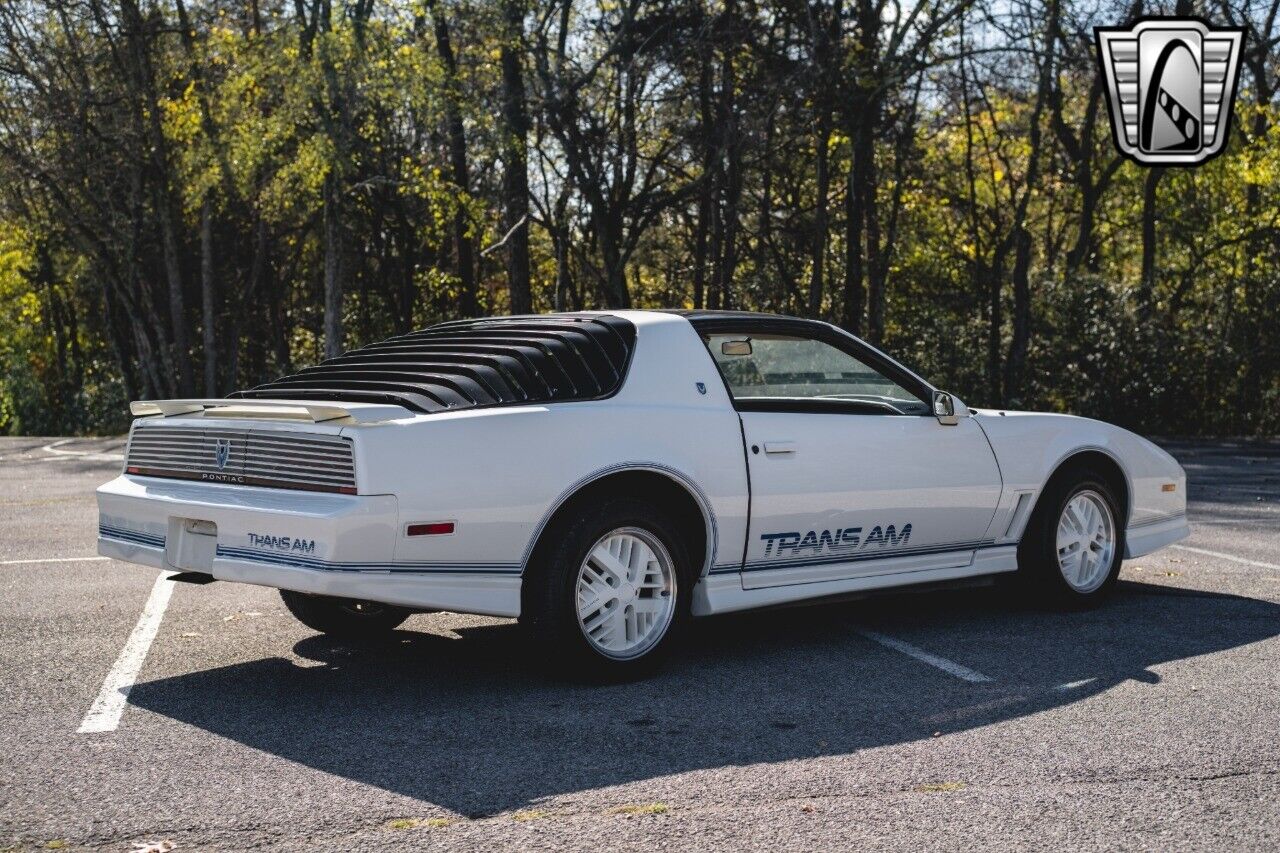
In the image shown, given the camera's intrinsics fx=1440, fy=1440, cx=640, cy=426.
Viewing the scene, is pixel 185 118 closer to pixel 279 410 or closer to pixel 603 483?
pixel 279 410

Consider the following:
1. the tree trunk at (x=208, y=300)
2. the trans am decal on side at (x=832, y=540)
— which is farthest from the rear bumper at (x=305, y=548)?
the tree trunk at (x=208, y=300)

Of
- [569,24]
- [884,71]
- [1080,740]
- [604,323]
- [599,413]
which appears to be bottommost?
[1080,740]

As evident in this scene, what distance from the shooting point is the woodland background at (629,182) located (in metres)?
24.0

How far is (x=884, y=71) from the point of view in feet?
76.1

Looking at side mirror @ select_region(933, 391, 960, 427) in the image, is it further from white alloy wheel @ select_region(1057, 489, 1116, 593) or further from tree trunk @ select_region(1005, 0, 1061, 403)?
tree trunk @ select_region(1005, 0, 1061, 403)

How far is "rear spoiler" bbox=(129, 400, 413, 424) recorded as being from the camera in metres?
5.41

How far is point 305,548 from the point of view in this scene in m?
5.31

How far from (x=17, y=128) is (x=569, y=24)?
12.7 meters

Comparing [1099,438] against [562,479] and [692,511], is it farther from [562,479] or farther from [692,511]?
[562,479]

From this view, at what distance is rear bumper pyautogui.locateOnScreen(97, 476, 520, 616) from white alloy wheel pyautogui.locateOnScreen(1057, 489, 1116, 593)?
329 cm

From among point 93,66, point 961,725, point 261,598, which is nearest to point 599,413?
point 961,725

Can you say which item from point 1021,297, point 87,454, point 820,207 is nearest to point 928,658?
point 1021,297

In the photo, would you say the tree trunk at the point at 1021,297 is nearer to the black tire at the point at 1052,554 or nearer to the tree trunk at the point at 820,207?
the tree trunk at the point at 820,207

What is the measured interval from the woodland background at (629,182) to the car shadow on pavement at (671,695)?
1596 centimetres
